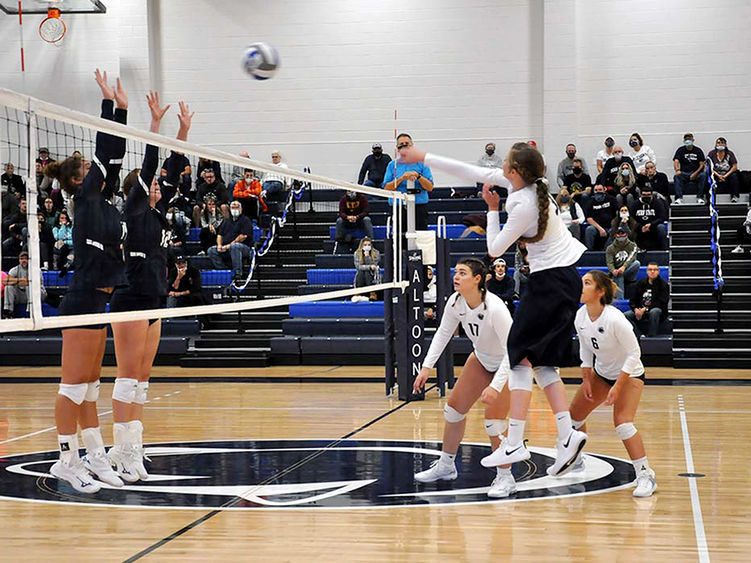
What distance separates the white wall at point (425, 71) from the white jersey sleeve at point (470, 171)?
1451 cm

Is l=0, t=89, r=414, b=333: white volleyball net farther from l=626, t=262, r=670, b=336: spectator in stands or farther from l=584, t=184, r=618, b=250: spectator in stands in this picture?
l=626, t=262, r=670, b=336: spectator in stands

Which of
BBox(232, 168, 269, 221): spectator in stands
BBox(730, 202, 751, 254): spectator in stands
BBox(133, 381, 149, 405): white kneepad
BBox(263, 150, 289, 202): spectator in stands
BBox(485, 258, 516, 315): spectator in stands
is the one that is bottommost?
BBox(133, 381, 149, 405): white kneepad

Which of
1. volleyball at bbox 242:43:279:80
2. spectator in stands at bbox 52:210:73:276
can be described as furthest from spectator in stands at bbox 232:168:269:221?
volleyball at bbox 242:43:279:80

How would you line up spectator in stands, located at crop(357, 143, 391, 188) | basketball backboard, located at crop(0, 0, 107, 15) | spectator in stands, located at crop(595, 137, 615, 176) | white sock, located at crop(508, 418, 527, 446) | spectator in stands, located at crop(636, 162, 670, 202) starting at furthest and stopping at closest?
basketball backboard, located at crop(0, 0, 107, 15)
spectator in stands, located at crop(595, 137, 615, 176)
spectator in stands, located at crop(357, 143, 391, 188)
spectator in stands, located at crop(636, 162, 670, 202)
white sock, located at crop(508, 418, 527, 446)

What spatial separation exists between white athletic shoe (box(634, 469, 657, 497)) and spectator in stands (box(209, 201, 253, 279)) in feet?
34.8

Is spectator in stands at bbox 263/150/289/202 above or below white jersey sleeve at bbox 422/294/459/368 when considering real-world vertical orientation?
above

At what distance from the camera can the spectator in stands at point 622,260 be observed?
48.2 ft

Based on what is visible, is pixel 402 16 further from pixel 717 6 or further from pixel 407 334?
pixel 407 334

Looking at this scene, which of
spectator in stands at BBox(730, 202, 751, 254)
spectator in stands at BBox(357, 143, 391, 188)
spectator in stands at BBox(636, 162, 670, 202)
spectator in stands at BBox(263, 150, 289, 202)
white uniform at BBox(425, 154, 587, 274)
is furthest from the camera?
spectator in stands at BBox(263, 150, 289, 202)

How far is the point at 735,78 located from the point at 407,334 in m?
12.6

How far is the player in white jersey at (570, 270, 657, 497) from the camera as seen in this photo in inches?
224

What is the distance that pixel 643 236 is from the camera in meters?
16.2

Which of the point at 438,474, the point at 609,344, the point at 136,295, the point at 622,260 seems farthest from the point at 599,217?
the point at 136,295

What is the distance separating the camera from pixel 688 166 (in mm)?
18844
